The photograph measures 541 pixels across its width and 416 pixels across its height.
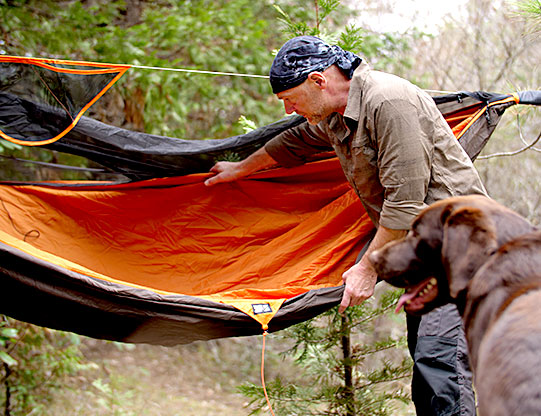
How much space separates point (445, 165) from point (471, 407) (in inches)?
26.1

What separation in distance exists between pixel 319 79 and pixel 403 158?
374 millimetres

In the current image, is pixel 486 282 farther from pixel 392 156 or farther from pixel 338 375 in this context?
pixel 338 375

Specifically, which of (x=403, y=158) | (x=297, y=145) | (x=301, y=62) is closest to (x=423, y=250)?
(x=403, y=158)

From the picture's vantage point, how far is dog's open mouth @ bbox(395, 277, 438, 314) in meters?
1.22

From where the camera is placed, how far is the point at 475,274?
3.50 ft

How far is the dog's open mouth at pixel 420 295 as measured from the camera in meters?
1.22

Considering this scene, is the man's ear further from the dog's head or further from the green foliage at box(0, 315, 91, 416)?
the green foliage at box(0, 315, 91, 416)

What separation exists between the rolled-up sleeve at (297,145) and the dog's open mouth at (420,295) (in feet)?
3.04

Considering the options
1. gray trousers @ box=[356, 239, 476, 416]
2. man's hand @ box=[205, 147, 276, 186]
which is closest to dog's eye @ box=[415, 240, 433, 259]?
gray trousers @ box=[356, 239, 476, 416]

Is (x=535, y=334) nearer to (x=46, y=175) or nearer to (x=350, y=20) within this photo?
(x=46, y=175)

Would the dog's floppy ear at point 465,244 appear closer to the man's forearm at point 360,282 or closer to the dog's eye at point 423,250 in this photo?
the dog's eye at point 423,250

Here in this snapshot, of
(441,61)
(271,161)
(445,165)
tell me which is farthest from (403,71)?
(445,165)

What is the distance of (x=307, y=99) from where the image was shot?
68.1 inches

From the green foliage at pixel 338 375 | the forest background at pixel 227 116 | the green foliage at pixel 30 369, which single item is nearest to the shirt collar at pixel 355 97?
the forest background at pixel 227 116
